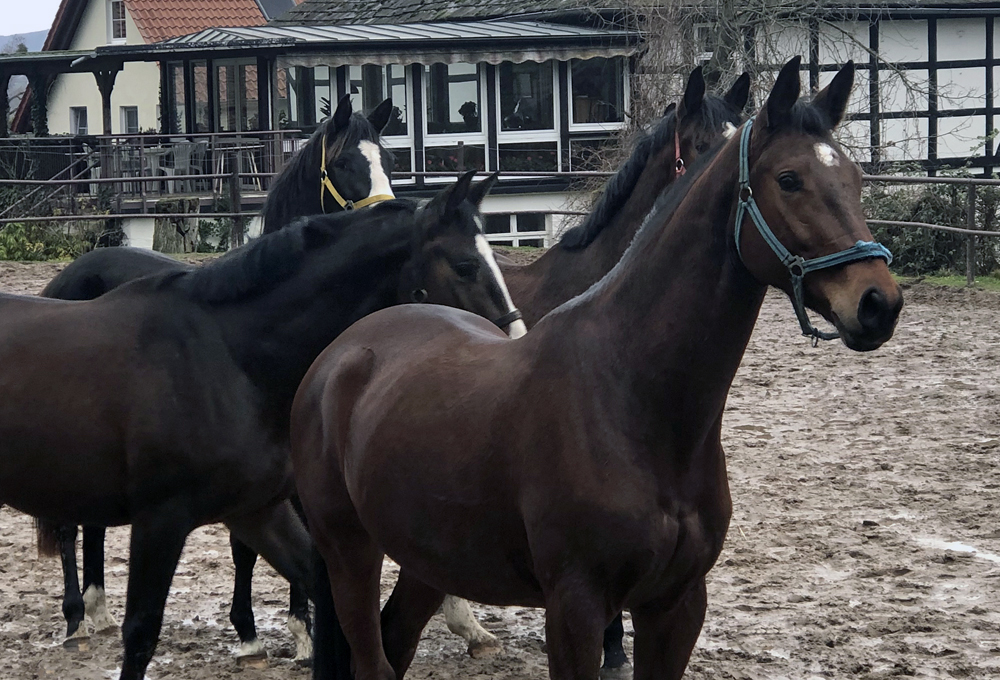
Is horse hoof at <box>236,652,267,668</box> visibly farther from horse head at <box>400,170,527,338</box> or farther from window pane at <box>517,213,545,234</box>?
window pane at <box>517,213,545,234</box>

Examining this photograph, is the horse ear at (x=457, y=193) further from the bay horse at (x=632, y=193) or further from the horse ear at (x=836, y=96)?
the horse ear at (x=836, y=96)

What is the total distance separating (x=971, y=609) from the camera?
4.49m

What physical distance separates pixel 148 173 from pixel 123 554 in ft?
50.7

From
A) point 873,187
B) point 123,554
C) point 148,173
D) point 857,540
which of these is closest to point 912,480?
point 857,540

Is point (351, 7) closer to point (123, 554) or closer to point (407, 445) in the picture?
point (123, 554)

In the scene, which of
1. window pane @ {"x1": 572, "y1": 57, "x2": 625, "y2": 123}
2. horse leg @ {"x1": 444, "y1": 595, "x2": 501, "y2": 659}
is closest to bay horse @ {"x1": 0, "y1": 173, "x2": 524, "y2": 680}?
horse leg @ {"x1": 444, "y1": 595, "x2": 501, "y2": 659}

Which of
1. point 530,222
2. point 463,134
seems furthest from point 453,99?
point 530,222

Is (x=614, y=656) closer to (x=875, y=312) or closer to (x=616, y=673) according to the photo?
(x=616, y=673)

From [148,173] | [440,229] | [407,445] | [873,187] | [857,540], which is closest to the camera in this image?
[407,445]

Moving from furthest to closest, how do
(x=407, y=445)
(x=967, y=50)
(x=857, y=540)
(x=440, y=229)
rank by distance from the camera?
1. (x=967, y=50)
2. (x=857, y=540)
3. (x=440, y=229)
4. (x=407, y=445)

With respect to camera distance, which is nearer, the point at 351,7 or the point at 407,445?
the point at 407,445

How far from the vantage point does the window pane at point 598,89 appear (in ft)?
75.1

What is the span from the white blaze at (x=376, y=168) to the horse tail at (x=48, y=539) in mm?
2116

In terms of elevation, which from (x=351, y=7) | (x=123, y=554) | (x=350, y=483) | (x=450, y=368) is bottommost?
(x=123, y=554)
